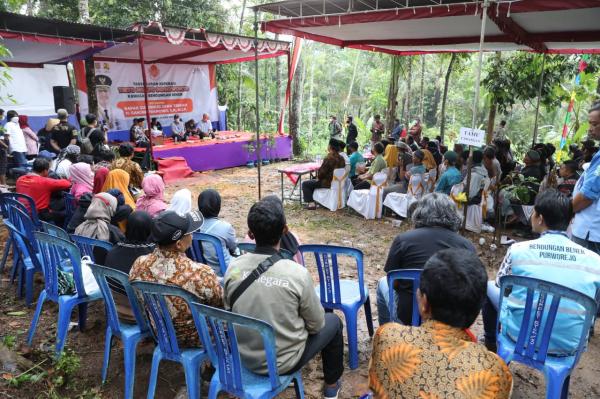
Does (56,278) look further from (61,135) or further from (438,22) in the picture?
(61,135)

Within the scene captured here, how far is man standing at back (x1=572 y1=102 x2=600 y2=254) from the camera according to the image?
2852 mm

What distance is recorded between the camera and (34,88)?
37.8ft

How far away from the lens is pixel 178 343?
7.34ft

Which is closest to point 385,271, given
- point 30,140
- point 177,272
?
point 177,272

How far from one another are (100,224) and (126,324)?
120 centimetres

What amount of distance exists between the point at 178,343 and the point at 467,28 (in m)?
6.48

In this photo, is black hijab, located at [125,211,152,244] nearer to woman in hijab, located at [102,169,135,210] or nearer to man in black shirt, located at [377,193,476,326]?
man in black shirt, located at [377,193,476,326]

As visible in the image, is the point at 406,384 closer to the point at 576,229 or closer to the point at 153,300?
the point at 153,300

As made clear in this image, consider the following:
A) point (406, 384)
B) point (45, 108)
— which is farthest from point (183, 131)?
point (406, 384)

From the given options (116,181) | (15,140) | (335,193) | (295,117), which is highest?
(295,117)

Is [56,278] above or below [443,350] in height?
below

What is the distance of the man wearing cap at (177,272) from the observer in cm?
220

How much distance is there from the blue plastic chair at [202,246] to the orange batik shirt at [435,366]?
1844mm

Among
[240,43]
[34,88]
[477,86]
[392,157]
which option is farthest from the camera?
[34,88]
